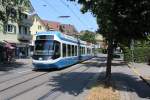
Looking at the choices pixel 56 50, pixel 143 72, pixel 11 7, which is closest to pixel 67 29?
pixel 11 7

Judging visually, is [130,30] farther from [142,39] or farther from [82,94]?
[82,94]

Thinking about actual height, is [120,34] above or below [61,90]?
above

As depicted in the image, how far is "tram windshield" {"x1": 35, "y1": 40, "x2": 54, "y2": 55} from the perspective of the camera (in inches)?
1287

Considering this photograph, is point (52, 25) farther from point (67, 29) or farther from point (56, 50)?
point (56, 50)

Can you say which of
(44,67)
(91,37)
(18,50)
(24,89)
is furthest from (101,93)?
(91,37)

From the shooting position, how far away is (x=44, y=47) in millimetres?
32969

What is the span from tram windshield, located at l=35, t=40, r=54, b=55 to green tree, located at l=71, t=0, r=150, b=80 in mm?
13830

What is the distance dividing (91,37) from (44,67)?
422ft

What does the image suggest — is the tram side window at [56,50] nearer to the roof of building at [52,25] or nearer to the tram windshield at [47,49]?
the tram windshield at [47,49]

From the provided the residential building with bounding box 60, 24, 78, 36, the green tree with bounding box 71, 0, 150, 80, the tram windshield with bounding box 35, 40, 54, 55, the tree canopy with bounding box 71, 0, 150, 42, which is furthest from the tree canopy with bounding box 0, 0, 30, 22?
the residential building with bounding box 60, 24, 78, 36

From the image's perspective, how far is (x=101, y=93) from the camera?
16938 mm

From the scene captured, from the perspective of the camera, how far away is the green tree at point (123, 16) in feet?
55.2

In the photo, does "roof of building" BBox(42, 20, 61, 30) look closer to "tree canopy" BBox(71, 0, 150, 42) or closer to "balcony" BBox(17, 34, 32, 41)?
"balcony" BBox(17, 34, 32, 41)

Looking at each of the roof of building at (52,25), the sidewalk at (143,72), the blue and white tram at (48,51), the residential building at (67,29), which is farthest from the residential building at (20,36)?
the residential building at (67,29)
